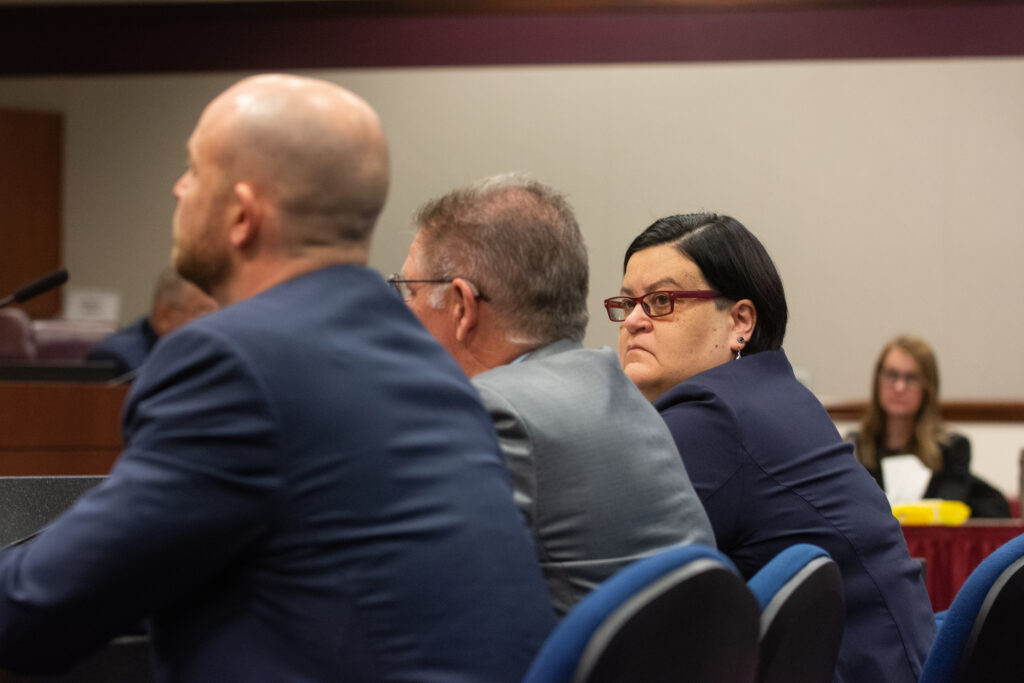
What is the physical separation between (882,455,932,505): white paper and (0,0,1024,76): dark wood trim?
345 cm

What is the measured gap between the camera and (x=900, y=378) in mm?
4566

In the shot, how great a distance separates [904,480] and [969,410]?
9.19 ft

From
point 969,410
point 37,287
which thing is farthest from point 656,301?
point 969,410

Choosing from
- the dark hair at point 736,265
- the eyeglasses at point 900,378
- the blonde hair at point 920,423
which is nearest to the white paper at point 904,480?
the blonde hair at point 920,423

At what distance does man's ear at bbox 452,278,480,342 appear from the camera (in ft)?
5.38

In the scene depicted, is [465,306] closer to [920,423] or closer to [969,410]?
[920,423]

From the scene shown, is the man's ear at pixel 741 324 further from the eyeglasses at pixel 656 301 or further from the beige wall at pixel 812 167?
the beige wall at pixel 812 167

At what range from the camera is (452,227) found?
168 cm

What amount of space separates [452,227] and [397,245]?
503 cm

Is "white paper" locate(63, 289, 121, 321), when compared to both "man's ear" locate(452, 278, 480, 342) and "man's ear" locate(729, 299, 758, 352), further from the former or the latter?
"man's ear" locate(452, 278, 480, 342)

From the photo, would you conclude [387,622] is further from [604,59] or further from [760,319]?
[604,59]

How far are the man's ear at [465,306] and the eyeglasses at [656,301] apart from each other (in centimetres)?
54

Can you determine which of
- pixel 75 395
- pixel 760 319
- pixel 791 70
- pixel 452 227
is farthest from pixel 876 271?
pixel 452 227

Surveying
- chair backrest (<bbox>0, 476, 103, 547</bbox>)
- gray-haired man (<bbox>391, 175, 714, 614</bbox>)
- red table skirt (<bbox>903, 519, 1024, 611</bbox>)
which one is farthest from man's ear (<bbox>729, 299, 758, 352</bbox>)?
red table skirt (<bbox>903, 519, 1024, 611</bbox>)
